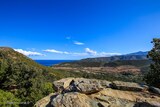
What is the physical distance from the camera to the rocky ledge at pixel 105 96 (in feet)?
80.1

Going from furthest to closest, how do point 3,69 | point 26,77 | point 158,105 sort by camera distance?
point 3,69, point 26,77, point 158,105

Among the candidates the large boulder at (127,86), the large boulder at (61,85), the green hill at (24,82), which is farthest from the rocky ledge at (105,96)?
the green hill at (24,82)

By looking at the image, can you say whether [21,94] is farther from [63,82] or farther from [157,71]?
[157,71]

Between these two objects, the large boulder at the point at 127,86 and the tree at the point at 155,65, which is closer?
the large boulder at the point at 127,86

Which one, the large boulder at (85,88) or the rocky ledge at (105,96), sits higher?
the large boulder at (85,88)

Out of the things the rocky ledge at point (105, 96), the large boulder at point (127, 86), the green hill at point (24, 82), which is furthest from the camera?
the green hill at point (24, 82)

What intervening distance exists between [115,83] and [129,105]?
5452 millimetres

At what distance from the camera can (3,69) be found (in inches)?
2431

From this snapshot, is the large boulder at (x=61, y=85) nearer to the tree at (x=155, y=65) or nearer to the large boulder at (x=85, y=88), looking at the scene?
the large boulder at (x=85, y=88)

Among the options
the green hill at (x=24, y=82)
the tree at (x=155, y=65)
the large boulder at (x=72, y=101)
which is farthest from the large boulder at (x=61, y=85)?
the tree at (x=155, y=65)

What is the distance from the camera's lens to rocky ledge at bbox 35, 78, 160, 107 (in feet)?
80.1

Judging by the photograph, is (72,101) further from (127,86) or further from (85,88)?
(127,86)

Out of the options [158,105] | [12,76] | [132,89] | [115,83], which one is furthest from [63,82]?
[12,76]

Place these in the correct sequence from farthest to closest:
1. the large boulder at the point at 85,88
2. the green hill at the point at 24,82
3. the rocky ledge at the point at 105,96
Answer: the green hill at the point at 24,82, the large boulder at the point at 85,88, the rocky ledge at the point at 105,96
